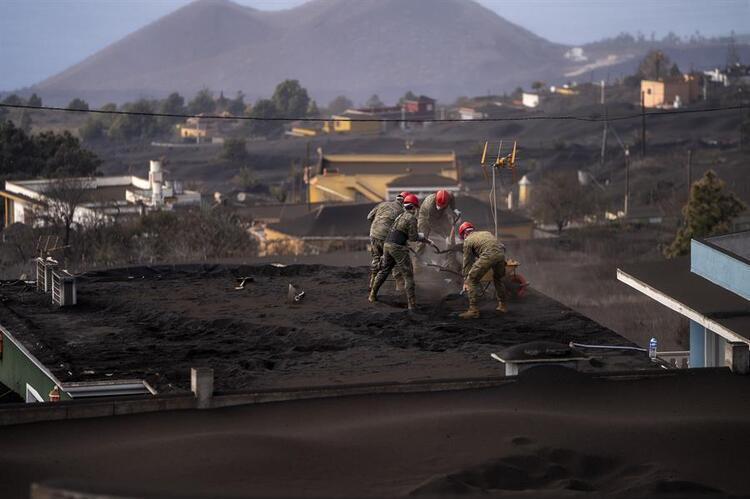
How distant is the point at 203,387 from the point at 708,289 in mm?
10518

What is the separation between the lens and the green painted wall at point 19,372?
17.6 m

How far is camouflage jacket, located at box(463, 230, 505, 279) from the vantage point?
64.6 feet

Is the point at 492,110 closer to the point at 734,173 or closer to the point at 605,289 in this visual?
the point at 734,173

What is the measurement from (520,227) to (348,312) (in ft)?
150

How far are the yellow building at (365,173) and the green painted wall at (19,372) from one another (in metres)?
58.9

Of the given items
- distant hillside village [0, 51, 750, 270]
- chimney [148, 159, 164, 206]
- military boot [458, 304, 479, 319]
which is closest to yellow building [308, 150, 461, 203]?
distant hillside village [0, 51, 750, 270]

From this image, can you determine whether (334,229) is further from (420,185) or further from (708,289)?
(708,289)

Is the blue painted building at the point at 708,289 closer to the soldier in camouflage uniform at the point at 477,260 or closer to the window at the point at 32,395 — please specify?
the soldier in camouflage uniform at the point at 477,260

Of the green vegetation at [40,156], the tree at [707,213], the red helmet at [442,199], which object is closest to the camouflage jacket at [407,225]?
the red helmet at [442,199]

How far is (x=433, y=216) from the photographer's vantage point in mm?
22969

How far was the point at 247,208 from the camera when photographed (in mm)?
76625

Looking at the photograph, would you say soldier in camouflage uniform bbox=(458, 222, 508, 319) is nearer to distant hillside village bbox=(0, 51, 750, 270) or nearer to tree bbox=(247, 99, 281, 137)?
distant hillside village bbox=(0, 51, 750, 270)

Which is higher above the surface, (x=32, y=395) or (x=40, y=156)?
(x=40, y=156)

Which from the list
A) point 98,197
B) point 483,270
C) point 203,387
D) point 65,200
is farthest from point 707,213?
point 203,387
